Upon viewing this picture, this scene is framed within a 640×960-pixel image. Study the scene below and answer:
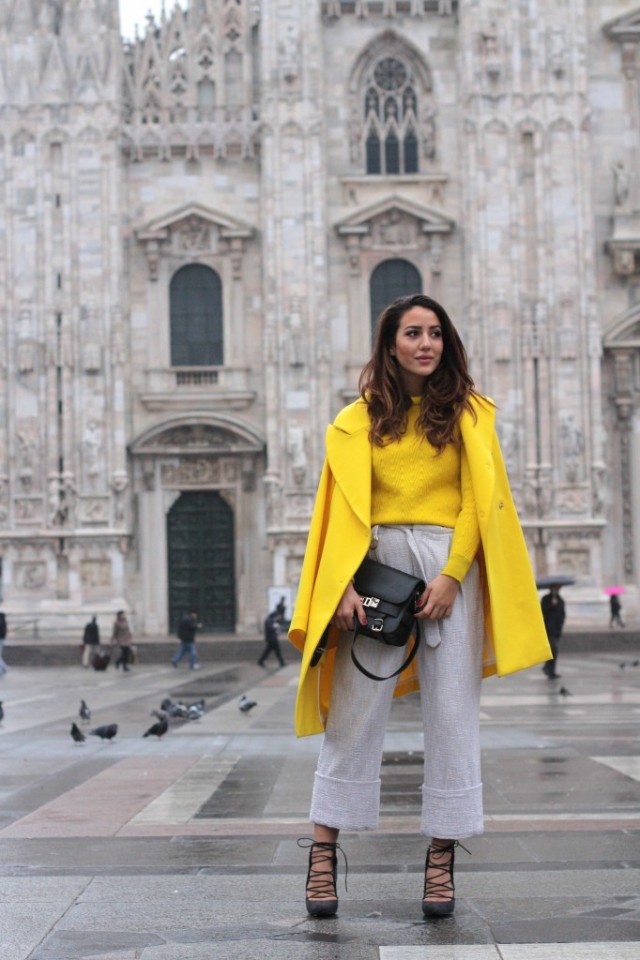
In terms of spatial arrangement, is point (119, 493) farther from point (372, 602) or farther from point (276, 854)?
point (372, 602)

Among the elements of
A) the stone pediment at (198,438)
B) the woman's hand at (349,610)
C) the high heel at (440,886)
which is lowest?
the high heel at (440,886)

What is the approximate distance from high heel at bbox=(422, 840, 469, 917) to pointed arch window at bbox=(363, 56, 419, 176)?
31.4 metres

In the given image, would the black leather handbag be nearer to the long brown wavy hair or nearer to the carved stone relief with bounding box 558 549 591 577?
the long brown wavy hair

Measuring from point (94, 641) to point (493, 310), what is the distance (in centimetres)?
1188

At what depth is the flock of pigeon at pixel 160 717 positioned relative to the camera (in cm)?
1206

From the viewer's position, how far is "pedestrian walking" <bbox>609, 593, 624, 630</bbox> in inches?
1268

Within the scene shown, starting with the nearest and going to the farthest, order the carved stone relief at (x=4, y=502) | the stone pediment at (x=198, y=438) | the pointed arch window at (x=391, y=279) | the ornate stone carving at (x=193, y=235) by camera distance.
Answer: the carved stone relief at (x=4, y=502) → the stone pediment at (x=198, y=438) → the ornate stone carving at (x=193, y=235) → the pointed arch window at (x=391, y=279)

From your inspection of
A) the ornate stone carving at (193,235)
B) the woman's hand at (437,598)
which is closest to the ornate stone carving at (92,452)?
the ornate stone carving at (193,235)

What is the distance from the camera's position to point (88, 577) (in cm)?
3394

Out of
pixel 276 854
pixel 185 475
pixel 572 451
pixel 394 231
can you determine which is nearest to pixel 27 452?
pixel 185 475

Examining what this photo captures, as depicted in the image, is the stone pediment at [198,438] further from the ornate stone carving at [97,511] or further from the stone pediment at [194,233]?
the stone pediment at [194,233]

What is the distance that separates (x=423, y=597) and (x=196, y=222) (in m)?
30.7

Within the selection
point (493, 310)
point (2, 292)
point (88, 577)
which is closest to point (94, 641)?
point (88, 577)

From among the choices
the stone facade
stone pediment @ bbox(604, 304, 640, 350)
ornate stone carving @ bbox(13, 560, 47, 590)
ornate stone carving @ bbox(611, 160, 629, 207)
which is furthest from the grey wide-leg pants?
ornate stone carving @ bbox(611, 160, 629, 207)
